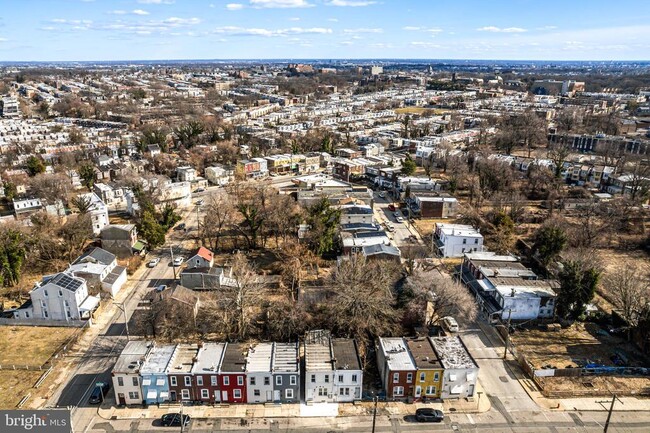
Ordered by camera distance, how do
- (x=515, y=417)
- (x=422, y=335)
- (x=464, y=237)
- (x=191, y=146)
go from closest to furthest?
(x=515, y=417), (x=422, y=335), (x=464, y=237), (x=191, y=146)

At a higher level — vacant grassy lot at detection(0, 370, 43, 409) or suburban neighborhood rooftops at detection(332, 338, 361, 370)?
suburban neighborhood rooftops at detection(332, 338, 361, 370)

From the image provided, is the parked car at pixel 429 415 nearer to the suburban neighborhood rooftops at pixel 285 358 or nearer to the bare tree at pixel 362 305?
the bare tree at pixel 362 305

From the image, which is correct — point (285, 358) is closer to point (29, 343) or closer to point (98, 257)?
point (29, 343)

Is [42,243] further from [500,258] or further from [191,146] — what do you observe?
[191,146]

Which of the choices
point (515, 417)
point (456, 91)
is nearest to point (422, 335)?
point (515, 417)

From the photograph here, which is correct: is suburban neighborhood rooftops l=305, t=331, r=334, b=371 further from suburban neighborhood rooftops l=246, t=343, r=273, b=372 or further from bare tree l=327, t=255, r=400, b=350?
suburban neighborhood rooftops l=246, t=343, r=273, b=372

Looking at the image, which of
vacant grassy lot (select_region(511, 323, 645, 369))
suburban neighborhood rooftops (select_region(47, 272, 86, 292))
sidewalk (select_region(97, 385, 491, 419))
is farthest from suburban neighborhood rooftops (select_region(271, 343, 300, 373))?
suburban neighborhood rooftops (select_region(47, 272, 86, 292))

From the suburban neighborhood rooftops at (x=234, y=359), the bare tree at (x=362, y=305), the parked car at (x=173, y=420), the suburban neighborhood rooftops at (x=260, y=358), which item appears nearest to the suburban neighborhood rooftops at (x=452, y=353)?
the bare tree at (x=362, y=305)
